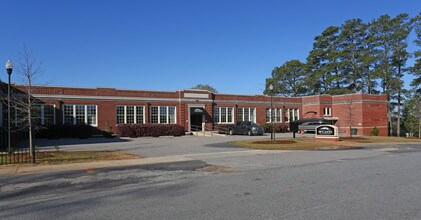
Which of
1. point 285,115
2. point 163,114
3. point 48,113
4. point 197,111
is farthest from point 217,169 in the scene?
point 285,115

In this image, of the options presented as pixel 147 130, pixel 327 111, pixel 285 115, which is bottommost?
pixel 147 130

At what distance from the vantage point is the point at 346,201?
740 cm

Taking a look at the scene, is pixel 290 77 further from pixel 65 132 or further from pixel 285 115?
pixel 65 132

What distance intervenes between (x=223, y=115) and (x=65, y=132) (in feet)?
67.2

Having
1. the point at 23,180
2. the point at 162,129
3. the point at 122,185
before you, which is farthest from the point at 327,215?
the point at 162,129

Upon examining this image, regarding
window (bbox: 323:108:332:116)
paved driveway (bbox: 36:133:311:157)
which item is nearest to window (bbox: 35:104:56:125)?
paved driveway (bbox: 36:133:311:157)

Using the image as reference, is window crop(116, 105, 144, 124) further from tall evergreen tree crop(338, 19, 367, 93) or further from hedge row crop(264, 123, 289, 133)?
tall evergreen tree crop(338, 19, 367, 93)

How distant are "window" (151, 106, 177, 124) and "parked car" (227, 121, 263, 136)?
7013 millimetres

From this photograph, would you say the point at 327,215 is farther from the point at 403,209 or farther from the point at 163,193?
the point at 163,193

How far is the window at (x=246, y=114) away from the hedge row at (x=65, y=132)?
69.0ft

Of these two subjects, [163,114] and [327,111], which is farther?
[327,111]

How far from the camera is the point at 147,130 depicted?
36.0 m

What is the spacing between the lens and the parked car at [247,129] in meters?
38.8

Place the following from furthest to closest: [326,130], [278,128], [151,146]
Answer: [278,128] < [326,130] < [151,146]
